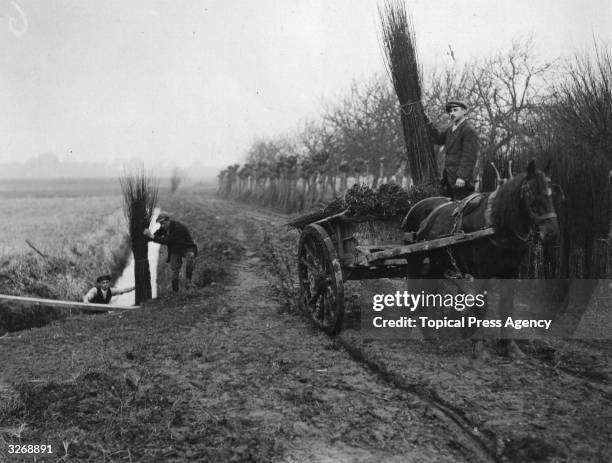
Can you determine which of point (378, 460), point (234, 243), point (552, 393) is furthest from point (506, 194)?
point (234, 243)

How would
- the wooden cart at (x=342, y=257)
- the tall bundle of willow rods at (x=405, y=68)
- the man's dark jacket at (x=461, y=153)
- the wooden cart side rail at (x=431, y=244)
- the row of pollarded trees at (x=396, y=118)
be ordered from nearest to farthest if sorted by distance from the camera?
1. the wooden cart side rail at (x=431, y=244)
2. the wooden cart at (x=342, y=257)
3. the man's dark jacket at (x=461, y=153)
4. the tall bundle of willow rods at (x=405, y=68)
5. the row of pollarded trees at (x=396, y=118)

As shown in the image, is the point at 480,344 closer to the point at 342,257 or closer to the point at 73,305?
the point at 342,257

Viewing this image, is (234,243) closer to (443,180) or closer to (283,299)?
(283,299)

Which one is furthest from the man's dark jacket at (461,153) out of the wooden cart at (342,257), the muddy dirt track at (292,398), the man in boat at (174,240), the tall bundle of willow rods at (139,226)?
the tall bundle of willow rods at (139,226)

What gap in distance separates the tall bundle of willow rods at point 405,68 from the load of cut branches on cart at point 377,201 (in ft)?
2.52

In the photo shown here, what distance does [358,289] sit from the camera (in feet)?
26.8

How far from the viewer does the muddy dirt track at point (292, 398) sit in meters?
3.24

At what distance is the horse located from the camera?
3973mm

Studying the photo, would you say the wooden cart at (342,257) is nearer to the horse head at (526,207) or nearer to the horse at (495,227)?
the horse at (495,227)

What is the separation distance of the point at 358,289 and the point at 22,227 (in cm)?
1701

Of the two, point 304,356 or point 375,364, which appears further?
point 304,356

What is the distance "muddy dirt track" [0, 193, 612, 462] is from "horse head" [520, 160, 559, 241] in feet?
4.18

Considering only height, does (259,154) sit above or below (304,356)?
above

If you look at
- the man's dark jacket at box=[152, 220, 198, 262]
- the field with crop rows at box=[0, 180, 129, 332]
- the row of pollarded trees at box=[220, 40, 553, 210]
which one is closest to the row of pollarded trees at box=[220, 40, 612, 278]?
the row of pollarded trees at box=[220, 40, 553, 210]
